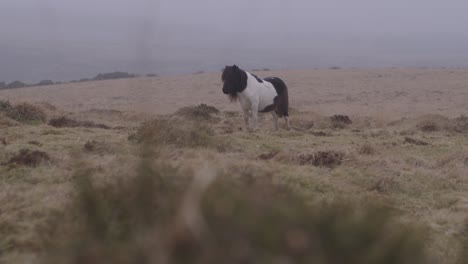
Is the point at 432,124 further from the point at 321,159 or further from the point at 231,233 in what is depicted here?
the point at 231,233

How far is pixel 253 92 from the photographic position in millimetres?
13070

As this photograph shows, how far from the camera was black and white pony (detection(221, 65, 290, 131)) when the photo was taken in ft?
41.5

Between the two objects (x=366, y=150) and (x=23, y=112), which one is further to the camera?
(x=23, y=112)

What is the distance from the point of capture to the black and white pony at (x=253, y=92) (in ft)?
41.5

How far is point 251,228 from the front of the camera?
1589mm

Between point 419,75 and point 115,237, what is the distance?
5730 centimetres

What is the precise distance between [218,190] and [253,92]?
450 inches

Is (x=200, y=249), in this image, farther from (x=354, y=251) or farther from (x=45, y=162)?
(x=45, y=162)

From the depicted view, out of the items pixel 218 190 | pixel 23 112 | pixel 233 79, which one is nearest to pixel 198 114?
pixel 233 79

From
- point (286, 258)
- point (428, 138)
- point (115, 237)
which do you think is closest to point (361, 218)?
point (286, 258)

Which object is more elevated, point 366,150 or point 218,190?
point 218,190

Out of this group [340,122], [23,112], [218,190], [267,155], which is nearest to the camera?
[218,190]

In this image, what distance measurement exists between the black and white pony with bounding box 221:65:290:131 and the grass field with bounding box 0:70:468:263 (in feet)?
4.61

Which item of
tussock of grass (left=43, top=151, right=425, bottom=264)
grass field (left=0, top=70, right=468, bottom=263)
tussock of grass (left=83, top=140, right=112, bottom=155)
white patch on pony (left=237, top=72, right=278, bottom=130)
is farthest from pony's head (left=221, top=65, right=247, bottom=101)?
tussock of grass (left=43, top=151, right=425, bottom=264)
